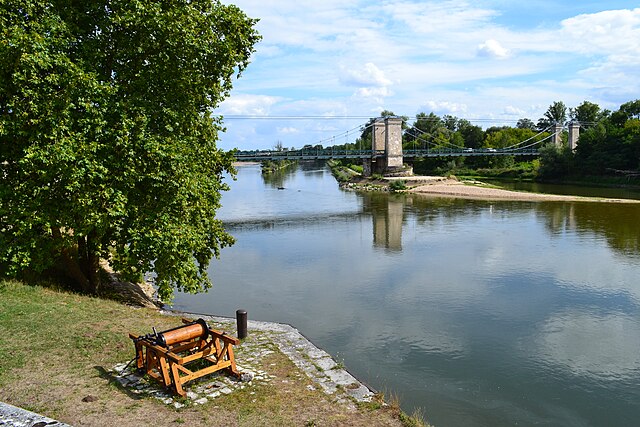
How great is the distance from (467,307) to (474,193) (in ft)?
126

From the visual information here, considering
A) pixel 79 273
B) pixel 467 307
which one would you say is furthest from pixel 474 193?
pixel 79 273

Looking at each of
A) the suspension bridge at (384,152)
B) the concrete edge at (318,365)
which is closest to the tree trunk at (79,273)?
the concrete edge at (318,365)

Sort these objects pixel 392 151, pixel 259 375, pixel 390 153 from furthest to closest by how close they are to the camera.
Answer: pixel 392 151 < pixel 390 153 < pixel 259 375

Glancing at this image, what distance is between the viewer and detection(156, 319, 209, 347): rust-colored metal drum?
7.78 m

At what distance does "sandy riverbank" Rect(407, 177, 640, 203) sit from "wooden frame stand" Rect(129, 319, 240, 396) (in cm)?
4228

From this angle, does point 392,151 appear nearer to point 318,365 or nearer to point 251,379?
point 318,365

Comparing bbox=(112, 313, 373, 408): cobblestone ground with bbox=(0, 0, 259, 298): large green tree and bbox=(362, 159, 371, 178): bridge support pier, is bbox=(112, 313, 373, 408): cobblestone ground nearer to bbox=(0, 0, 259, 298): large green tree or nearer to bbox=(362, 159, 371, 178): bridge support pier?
bbox=(0, 0, 259, 298): large green tree

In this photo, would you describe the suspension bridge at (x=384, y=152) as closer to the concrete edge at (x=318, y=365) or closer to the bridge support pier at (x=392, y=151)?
the bridge support pier at (x=392, y=151)

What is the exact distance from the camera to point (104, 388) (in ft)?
24.8

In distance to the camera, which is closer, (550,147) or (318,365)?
(318,365)

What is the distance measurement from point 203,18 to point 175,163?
147 inches

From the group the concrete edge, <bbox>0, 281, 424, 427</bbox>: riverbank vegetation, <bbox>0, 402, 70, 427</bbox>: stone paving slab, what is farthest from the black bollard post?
<bbox>0, 402, 70, 427</bbox>: stone paving slab

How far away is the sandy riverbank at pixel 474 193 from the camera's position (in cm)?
4516

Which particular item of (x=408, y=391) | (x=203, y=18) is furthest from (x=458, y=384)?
(x=203, y=18)
